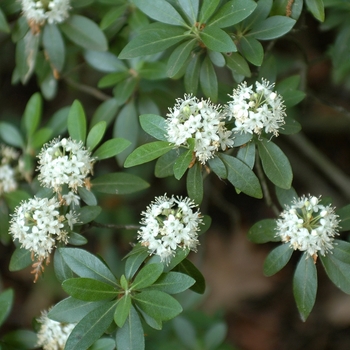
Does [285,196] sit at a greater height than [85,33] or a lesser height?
lesser

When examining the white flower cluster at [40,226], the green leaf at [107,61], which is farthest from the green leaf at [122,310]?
the green leaf at [107,61]

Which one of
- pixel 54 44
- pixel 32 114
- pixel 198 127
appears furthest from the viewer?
pixel 32 114

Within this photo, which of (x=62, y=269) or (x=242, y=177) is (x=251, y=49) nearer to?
(x=242, y=177)

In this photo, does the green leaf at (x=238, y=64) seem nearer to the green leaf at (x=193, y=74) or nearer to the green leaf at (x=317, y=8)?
the green leaf at (x=193, y=74)

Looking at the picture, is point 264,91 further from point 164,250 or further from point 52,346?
point 52,346

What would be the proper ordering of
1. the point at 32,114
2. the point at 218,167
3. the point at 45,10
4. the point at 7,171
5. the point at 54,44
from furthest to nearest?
1. the point at 32,114
2. the point at 7,171
3. the point at 54,44
4. the point at 45,10
5. the point at 218,167

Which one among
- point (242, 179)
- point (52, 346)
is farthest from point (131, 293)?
point (242, 179)

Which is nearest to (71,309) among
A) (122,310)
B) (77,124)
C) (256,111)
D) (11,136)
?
(122,310)
